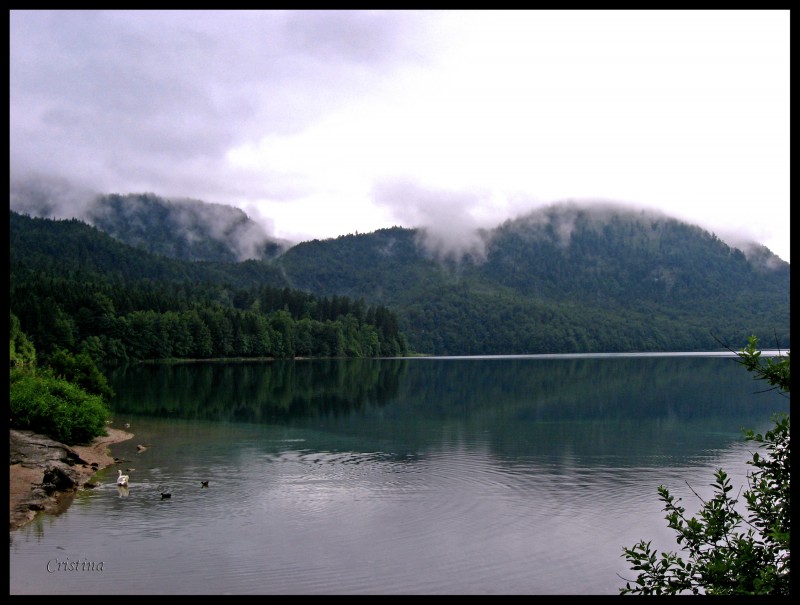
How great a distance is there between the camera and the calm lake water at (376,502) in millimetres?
20281

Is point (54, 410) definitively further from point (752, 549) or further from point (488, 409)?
point (488, 409)

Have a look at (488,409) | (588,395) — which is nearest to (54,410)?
(488,409)

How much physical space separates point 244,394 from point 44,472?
49839 mm

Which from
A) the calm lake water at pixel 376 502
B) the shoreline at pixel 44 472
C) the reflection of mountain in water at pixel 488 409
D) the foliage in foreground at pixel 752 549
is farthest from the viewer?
the reflection of mountain in water at pixel 488 409

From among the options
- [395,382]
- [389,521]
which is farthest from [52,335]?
[389,521]

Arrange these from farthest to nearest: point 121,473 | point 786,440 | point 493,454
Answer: point 493,454
point 121,473
point 786,440

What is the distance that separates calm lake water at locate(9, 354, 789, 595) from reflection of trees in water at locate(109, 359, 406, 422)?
881 millimetres

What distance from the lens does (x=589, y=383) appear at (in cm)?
10125

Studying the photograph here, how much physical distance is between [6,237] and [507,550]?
69.0ft

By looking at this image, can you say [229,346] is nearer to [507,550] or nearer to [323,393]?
[323,393]

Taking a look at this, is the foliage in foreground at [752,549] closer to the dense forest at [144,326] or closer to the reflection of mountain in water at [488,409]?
Answer: the reflection of mountain in water at [488,409]

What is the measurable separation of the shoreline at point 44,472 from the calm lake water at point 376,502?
2.91 feet

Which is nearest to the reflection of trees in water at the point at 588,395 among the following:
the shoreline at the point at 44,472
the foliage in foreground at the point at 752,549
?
the shoreline at the point at 44,472

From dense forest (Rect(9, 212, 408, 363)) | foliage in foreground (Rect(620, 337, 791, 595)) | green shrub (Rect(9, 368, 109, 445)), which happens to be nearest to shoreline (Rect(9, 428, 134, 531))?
green shrub (Rect(9, 368, 109, 445))
